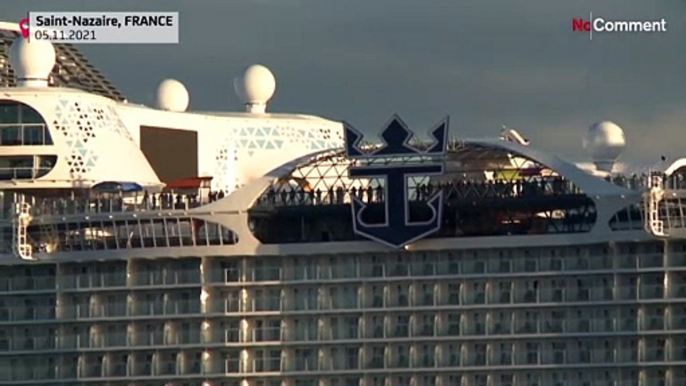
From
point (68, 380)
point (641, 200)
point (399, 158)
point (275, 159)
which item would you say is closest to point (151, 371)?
point (68, 380)

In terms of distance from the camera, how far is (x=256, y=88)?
261ft

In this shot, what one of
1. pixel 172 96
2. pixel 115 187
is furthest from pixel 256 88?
pixel 115 187

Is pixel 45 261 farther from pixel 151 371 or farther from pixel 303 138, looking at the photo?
pixel 303 138

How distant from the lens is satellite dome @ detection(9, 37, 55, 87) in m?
69.9

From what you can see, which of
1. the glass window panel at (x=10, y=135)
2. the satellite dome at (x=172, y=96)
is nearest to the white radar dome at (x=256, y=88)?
the satellite dome at (x=172, y=96)

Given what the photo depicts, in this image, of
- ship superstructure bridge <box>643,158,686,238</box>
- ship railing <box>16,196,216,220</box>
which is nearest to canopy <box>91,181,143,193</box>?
ship railing <box>16,196,216,220</box>

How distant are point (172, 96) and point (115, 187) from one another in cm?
1539

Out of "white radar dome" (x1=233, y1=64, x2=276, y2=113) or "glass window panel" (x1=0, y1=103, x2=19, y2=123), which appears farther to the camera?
"white radar dome" (x1=233, y1=64, x2=276, y2=113)

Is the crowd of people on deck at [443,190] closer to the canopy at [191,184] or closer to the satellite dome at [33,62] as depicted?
the canopy at [191,184]

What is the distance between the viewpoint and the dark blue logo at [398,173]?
5931 cm

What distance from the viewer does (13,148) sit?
221ft

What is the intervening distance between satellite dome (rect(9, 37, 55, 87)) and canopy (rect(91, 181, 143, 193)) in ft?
16.5

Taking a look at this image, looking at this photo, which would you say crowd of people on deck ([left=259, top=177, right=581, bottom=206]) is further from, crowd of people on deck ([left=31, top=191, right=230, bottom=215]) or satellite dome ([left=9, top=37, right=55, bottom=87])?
satellite dome ([left=9, top=37, right=55, bottom=87])

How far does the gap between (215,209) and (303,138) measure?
19.0m
